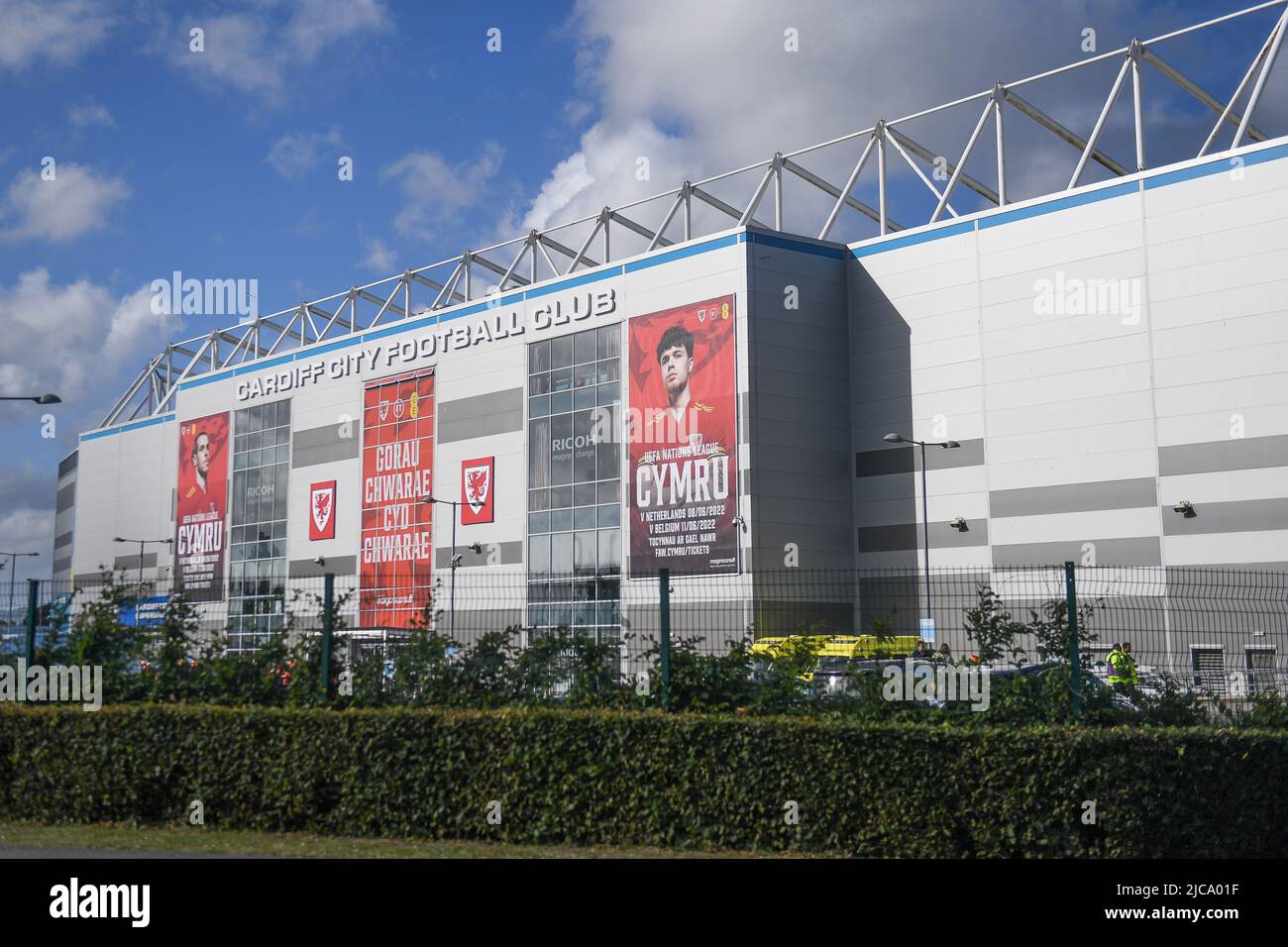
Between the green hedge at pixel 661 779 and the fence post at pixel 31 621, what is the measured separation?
4.07 ft

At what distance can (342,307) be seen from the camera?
62.5 meters

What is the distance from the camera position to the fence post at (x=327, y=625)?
537 inches

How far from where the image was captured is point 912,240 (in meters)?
43.9

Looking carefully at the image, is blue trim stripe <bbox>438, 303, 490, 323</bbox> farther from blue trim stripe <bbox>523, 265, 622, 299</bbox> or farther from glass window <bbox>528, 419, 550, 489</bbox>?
glass window <bbox>528, 419, 550, 489</bbox>

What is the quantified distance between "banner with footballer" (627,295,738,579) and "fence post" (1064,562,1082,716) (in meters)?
30.7

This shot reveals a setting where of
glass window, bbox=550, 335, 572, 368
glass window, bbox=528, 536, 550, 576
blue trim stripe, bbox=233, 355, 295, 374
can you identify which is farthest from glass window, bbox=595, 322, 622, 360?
blue trim stripe, bbox=233, 355, 295, 374

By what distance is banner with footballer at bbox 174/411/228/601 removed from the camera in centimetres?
6644

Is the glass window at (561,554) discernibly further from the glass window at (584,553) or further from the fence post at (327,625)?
the fence post at (327,625)

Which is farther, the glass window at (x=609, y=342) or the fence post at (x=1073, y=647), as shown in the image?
the glass window at (x=609, y=342)

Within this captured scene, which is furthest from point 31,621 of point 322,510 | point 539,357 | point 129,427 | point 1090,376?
point 129,427

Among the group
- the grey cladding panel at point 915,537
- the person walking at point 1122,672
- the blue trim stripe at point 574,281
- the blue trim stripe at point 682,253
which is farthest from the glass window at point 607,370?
the person walking at point 1122,672

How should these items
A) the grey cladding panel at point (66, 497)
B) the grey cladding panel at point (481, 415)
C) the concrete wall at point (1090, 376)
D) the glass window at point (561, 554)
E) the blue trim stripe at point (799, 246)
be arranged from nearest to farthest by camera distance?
the concrete wall at point (1090, 376) < the blue trim stripe at point (799, 246) < the glass window at point (561, 554) < the grey cladding panel at point (481, 415) < the grey cladding panel at point (66, 497)
